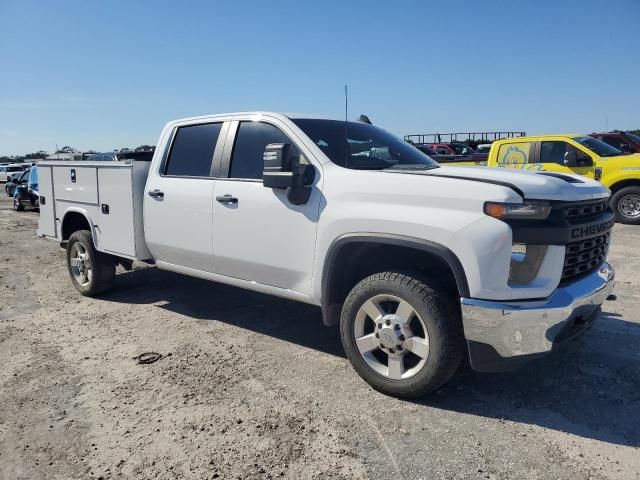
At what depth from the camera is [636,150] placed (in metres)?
14.6

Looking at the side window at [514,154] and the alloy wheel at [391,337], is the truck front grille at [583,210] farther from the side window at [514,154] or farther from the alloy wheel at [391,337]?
the side window at [514,154]

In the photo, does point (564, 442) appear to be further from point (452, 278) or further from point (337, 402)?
point (337, 402)

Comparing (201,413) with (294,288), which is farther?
(294,288)

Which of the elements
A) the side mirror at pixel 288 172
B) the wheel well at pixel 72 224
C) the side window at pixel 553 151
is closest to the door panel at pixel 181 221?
the side mirror at pixel 288 172

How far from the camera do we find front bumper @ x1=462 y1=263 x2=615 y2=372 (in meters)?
2.92

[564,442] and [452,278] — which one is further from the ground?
[452,278]

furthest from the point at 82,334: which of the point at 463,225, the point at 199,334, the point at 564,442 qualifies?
the point at 564,442

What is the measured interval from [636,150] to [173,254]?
572 inches

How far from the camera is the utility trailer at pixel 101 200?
5.21 m

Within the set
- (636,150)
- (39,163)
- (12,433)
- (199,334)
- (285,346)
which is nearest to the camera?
(12,433)

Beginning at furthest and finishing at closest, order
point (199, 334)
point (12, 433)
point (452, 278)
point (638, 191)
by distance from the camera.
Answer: point (638, 191), point (199, 334), point (452, 278), point (12, 433)

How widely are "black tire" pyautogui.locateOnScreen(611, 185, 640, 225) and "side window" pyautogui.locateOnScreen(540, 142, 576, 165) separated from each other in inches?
54.3

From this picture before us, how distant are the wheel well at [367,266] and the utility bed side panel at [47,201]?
4.42 metres

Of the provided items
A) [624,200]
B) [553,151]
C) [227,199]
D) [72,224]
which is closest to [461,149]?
[553,151]
